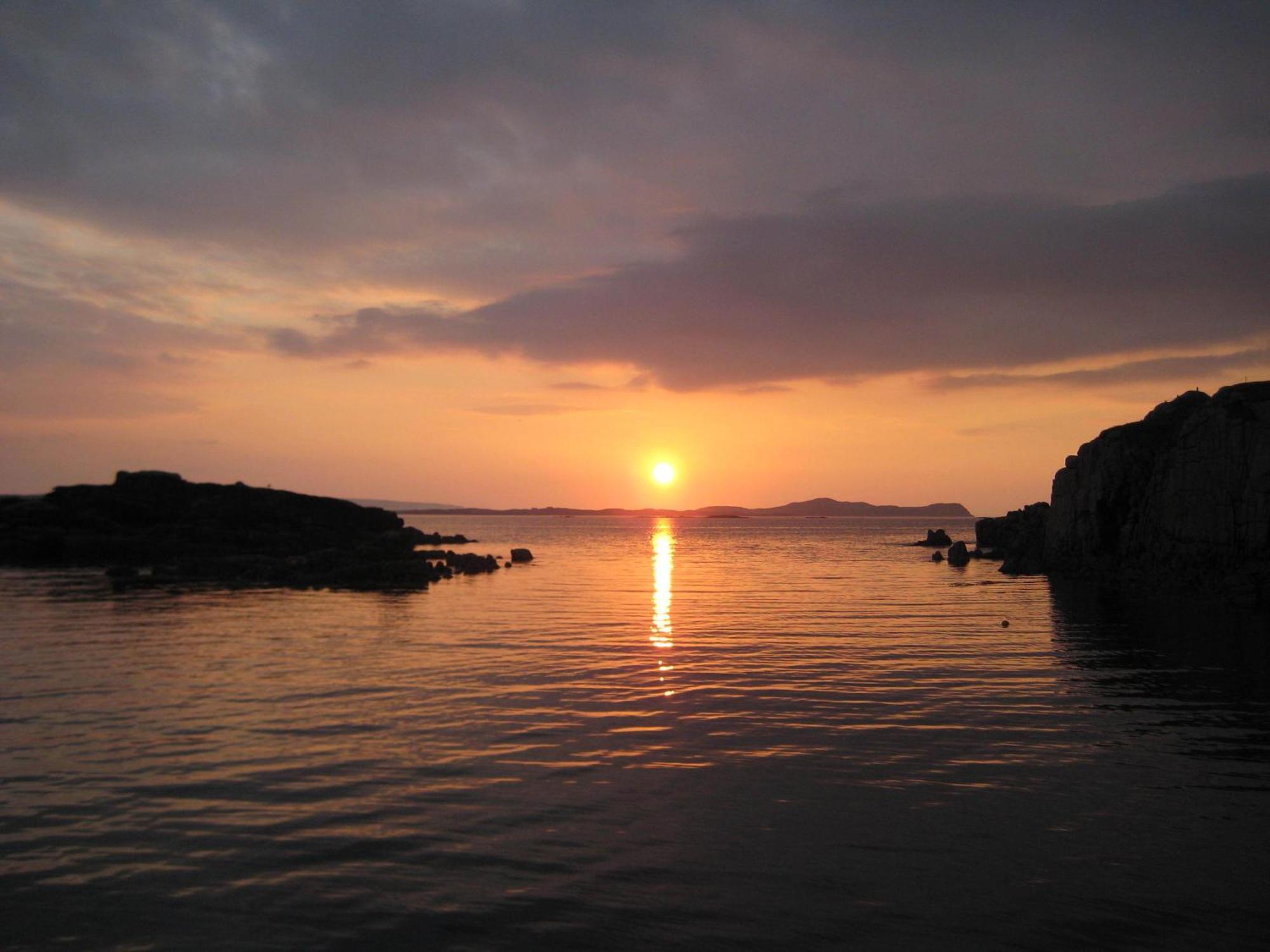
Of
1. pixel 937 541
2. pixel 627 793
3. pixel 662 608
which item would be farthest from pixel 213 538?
pixel 937 541

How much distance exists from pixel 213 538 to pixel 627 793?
6516 centimetres

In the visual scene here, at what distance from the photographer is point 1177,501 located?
1794 inches

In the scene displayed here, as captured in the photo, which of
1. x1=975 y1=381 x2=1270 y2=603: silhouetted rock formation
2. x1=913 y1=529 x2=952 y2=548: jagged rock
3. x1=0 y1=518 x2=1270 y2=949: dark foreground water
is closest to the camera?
x1=0 y1=518 x2=1270 y2=949: dark foreground water

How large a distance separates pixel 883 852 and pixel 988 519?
100099 mm

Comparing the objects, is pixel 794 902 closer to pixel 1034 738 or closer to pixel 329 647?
pixel 1034 738

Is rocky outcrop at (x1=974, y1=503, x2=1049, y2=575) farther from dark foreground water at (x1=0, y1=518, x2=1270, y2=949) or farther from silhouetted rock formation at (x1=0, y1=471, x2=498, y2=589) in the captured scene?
silhouetted rock formation at (x1=0, y1=471, x2=498, y2=589)

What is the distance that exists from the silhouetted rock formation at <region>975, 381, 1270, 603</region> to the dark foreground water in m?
14.6

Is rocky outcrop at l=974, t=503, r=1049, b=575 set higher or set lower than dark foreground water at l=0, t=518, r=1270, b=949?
higher

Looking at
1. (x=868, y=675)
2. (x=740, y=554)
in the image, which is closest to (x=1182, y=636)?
(x=868, y=675)

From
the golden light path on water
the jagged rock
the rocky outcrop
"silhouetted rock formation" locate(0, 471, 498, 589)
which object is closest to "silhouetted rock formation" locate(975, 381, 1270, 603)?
the rocky outcrop

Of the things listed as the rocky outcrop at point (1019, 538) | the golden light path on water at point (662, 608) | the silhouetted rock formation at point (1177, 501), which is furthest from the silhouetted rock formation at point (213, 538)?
the silhouetted rock formation at point (1177, 501)

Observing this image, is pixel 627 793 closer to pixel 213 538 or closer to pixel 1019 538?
pixel 213 538

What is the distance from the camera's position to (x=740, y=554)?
95938 mm

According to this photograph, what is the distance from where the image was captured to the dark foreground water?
29.7 ft
